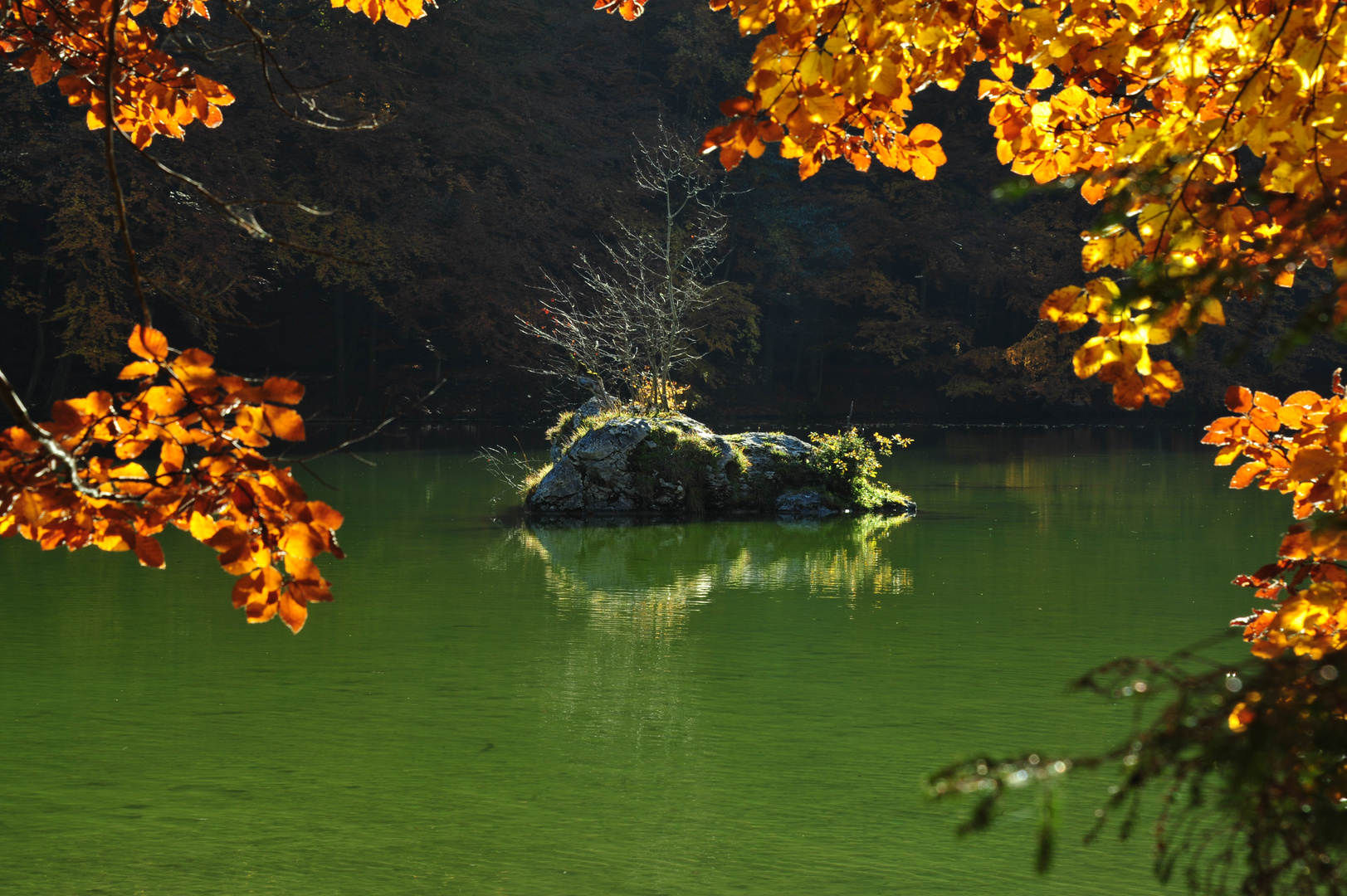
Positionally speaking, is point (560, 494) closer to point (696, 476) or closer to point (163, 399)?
point (696, 476)

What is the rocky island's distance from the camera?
11.3 meters

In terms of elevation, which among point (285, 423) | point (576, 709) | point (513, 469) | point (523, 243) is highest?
point (523, 243)

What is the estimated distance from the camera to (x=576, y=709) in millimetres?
5105

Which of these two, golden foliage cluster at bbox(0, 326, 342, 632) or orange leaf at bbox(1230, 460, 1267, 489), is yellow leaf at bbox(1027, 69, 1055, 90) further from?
golden foliage cluster at bbox(0, 326, 342, 632)

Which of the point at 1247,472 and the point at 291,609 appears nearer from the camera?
the point at 291,609

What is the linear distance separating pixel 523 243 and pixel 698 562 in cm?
1709

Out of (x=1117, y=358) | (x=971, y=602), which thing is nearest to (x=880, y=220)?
(x=971, y=602)

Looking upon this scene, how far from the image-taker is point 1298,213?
1.75 m

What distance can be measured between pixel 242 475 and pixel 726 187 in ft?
85.8

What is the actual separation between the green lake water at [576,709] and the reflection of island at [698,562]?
47 millimetres

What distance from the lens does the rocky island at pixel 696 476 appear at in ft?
37.1

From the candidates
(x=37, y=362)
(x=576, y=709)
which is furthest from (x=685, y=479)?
(x=37, y=362)

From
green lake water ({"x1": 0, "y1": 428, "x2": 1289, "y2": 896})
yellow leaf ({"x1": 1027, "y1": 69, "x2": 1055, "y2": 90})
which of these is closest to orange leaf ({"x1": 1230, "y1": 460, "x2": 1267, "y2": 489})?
yellow leaf ({"x1": 1027, "y1": 69, "x2": 1055, "y2": 90})

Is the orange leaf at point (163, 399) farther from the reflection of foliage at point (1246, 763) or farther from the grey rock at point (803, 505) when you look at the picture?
the grey rock at point (803, 505)
